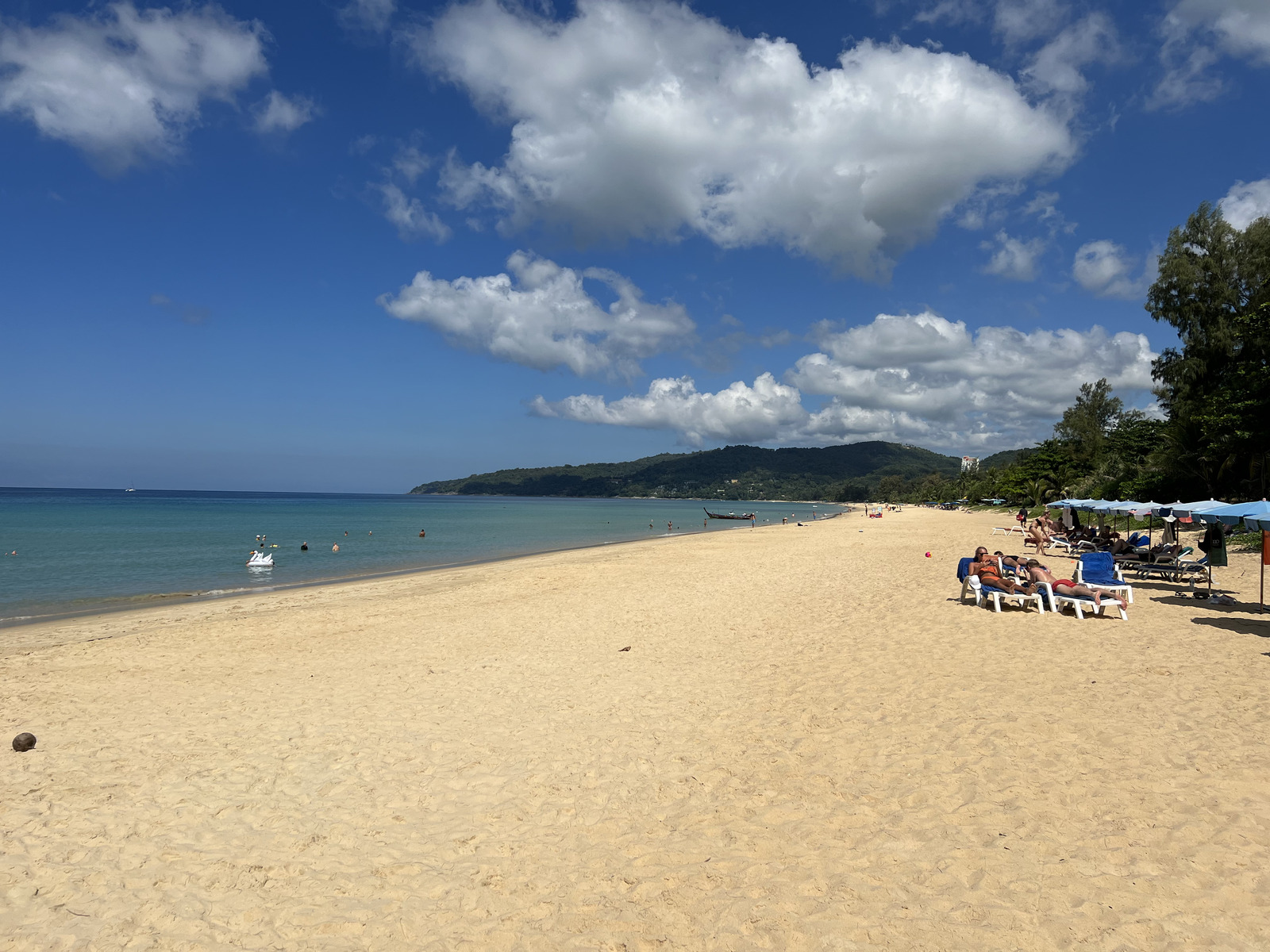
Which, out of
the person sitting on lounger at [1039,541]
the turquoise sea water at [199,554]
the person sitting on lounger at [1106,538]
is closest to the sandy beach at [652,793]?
the person sitting on lounger at [1106,538]

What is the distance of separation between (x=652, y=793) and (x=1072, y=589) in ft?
30.6

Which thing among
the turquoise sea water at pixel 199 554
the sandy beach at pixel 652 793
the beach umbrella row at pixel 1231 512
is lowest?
the turquoise sea water at pixel 199 554

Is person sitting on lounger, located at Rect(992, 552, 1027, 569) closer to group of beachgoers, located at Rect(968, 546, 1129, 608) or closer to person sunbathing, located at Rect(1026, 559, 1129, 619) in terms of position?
group of beachgoers, located at Rect(968, 546, 1129, 608)

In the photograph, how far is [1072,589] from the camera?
1086cm

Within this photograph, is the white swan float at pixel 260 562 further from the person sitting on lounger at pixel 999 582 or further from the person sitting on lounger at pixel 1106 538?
the person sitting on lounger at pixel 1106 538

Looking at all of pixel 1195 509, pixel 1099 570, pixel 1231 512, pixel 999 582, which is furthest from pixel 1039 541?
pixel 999 582

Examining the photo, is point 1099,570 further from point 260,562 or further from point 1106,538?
point 260,562

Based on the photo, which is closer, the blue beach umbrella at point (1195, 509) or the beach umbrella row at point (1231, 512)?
the beach umbrella row at point (1231, 512)

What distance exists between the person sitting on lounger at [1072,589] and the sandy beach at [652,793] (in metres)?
1.29

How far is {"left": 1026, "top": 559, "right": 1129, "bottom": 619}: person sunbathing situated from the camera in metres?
10.7

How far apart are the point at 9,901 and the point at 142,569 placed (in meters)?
23.8

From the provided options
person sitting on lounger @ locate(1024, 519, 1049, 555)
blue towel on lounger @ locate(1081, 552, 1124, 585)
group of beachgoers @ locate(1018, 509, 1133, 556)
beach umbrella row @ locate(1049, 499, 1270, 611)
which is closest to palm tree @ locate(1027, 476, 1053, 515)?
group of beachgoers @ locate(1018, 509, 1133, 556)

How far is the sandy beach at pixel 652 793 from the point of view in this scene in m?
3.39

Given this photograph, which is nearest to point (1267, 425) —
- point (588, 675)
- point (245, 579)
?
point (588, 675)
